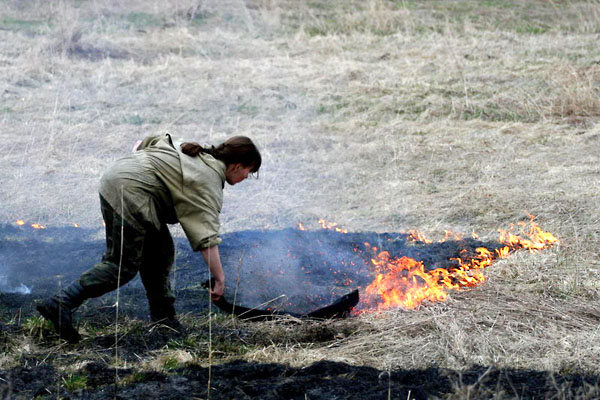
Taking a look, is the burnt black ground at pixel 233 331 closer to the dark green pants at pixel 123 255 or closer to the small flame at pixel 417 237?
the small flame at pixel 417 237

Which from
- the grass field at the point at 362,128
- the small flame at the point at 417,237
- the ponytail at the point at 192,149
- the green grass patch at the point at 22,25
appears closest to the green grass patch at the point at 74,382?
the grass field at the point at 362,128

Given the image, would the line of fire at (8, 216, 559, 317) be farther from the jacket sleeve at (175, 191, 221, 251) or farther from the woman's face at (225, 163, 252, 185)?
the woman's face at (225, 163, 252, 185)

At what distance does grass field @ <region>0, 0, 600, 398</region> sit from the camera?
473cm

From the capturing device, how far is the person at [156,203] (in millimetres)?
4234

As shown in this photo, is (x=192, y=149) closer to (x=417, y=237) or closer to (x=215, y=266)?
(x=215, y=266)

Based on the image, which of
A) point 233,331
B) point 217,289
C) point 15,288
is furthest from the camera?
point 15,288

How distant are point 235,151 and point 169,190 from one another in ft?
1.52

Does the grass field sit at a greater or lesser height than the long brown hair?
lesser

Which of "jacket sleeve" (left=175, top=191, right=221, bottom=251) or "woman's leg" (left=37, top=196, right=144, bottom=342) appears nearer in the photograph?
"jacket sleeve" (left=175, top=191, right=221, bottom=251)

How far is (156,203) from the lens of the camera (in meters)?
4.46

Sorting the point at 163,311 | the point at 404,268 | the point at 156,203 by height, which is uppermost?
the point at 156,203

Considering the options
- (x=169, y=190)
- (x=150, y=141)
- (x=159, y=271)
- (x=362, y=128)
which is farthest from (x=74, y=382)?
(x=362, y=128)

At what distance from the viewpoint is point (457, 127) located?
1083 cm

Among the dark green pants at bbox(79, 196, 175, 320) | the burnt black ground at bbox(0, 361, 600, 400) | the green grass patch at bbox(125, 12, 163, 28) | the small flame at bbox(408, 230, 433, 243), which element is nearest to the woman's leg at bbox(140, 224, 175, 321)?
the dark green pants at bbox(79, 196, 175, 320)
